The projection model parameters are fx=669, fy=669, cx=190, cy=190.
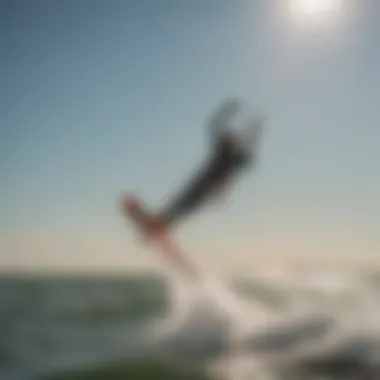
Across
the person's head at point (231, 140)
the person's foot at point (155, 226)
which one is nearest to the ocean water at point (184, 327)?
the person's foot at point (155, 226)

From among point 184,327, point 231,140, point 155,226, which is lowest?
point 184,327

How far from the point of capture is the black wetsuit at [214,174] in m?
1.35

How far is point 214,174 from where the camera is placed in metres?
1.35

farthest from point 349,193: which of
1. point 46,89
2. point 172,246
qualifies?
point 46,89

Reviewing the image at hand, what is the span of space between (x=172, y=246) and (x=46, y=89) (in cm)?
43

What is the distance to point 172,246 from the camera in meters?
1.35

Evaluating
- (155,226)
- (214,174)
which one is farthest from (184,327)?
(214,174)

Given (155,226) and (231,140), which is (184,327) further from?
(231,140)

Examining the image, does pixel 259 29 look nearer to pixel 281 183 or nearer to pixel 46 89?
pixel 281 183

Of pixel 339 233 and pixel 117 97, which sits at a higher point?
pixel 117 97

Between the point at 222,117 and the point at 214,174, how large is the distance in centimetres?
12

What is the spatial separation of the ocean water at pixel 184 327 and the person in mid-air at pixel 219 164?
0.14 meters

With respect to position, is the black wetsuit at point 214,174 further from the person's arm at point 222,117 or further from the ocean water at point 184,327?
the ocean water at point 184,327

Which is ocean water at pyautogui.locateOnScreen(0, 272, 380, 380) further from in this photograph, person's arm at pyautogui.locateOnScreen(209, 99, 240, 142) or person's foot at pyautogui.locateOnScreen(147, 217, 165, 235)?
person's arm at pyautogui.locateOnScreen(209, 99, 240, 142)
